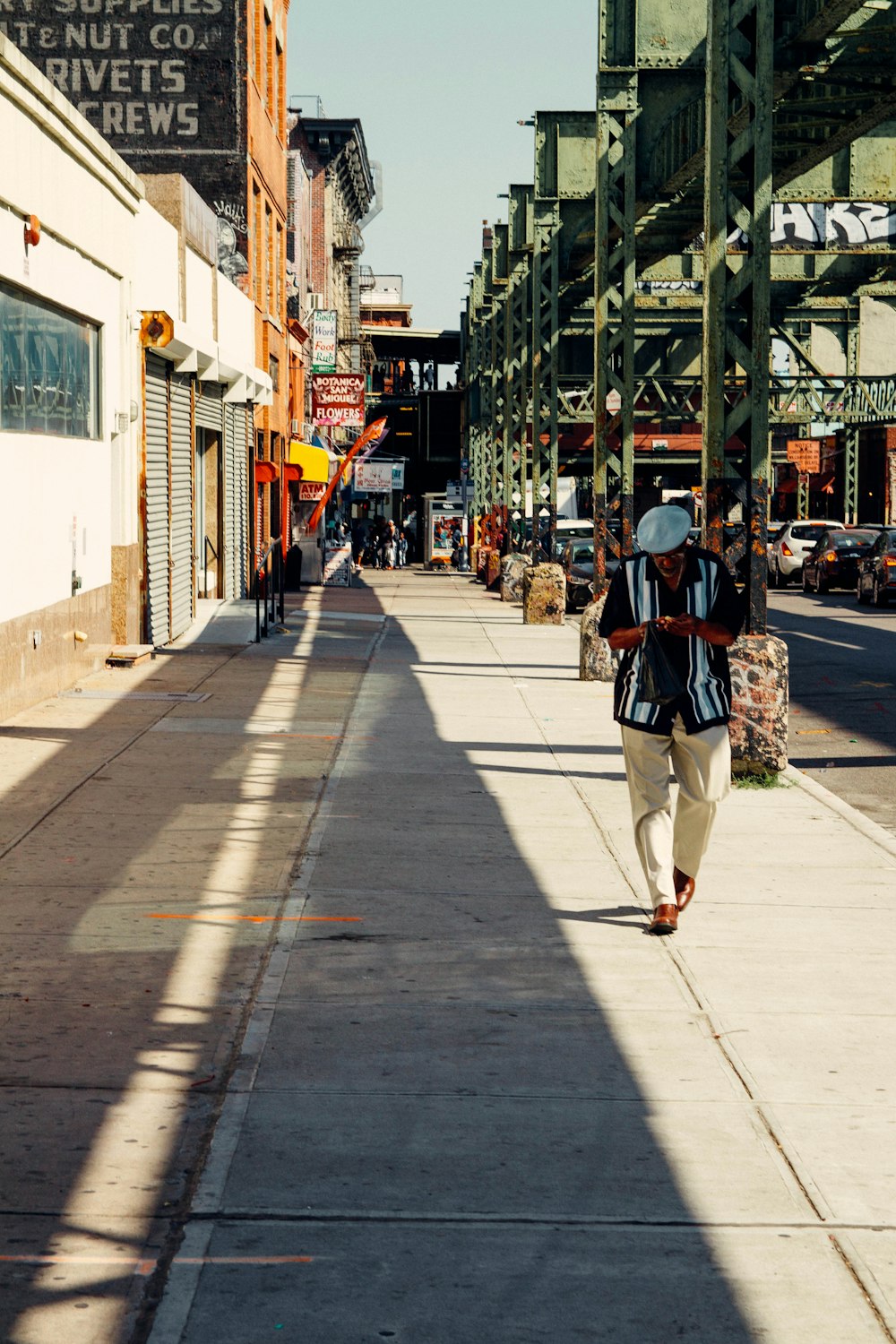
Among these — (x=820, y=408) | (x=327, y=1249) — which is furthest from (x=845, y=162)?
(x=820, y=408)

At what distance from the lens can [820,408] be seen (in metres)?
47.1

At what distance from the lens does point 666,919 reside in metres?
7.88

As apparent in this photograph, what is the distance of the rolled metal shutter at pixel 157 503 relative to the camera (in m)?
23.0

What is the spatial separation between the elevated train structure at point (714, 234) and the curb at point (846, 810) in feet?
4.27

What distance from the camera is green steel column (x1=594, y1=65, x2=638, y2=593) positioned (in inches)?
838

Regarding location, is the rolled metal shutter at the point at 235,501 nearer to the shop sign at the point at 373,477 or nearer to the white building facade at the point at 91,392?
the white building facade at the point at 91,392

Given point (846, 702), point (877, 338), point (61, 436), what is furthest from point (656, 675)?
point (877, 338)

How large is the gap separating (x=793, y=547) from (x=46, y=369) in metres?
33.2

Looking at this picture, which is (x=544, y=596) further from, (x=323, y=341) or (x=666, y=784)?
(x=323, y=341)

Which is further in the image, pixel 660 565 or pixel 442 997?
pixel 660 565

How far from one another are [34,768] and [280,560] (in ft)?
55.8

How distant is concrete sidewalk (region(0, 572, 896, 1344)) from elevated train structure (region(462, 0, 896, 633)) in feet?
12.4

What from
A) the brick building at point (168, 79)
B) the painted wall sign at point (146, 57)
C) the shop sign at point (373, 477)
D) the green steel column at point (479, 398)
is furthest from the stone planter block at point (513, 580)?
the shop sign at point (373, 477)

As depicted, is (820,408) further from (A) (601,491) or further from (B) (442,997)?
(B) (442,997)
